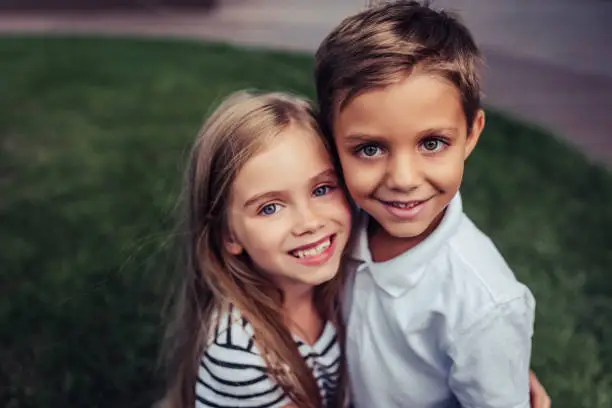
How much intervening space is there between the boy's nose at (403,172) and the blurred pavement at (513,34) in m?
2.98

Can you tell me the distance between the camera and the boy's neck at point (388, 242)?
1769 millimetres

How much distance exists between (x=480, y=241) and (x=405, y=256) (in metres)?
0.18

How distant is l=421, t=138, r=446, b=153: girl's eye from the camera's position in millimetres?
1555

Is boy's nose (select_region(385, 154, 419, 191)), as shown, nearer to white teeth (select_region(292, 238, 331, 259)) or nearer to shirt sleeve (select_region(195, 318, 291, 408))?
white teeth (select_region(292, 238, 331, 259))

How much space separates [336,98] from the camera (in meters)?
1.61

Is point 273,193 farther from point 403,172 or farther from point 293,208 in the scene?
point 403,172

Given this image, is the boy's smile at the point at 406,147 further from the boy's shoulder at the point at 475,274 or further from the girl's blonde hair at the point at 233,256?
the girl's blonde hair at the point at 233,256

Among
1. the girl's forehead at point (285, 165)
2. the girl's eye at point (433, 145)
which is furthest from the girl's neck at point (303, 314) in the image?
the girl's eye at point (433, 145)

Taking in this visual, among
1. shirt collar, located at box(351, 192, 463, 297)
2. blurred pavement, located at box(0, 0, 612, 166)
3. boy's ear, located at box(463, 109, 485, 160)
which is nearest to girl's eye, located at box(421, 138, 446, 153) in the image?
boy's ear, located at box(463, 109, 485, 160)

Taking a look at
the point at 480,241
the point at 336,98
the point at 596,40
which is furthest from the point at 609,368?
the point at 596,40

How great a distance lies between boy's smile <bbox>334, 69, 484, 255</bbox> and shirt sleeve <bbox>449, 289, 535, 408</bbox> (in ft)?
0.84

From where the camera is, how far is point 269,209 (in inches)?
70.2

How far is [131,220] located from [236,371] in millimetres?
1800

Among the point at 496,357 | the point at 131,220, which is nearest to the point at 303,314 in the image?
the point at 496,357
